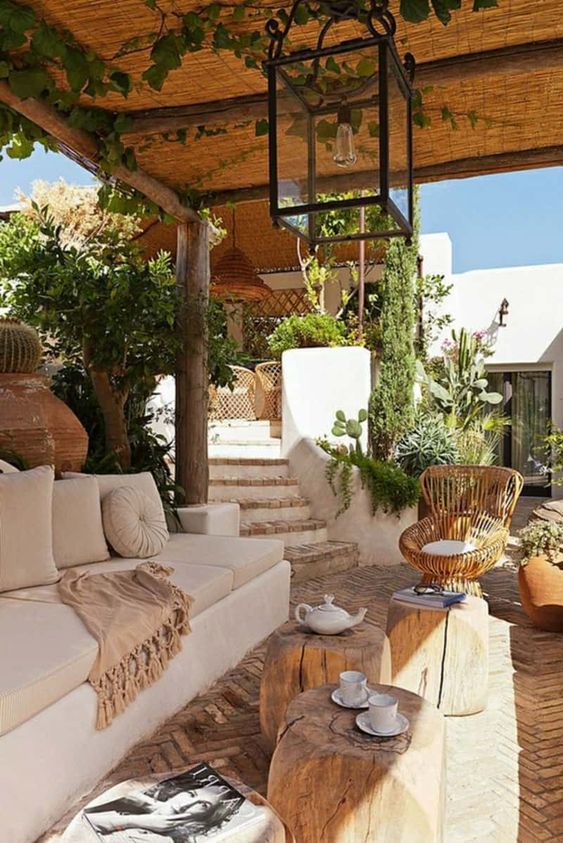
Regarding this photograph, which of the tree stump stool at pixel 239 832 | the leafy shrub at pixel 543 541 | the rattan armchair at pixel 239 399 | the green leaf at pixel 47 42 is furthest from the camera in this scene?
the rattan armchair at pixel 239 399

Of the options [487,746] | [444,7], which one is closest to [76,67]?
[444,7]

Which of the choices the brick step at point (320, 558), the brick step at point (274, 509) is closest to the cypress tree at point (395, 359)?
the brick step at point (274, 509)

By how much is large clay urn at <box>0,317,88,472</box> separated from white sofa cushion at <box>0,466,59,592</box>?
1085 millimetres

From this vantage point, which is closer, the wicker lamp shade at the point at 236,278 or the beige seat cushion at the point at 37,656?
the beige seat cushion at the point at 37,656

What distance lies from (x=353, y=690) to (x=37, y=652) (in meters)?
1.05

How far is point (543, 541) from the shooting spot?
14.4ft

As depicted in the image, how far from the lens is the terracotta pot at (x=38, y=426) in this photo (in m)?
4.18

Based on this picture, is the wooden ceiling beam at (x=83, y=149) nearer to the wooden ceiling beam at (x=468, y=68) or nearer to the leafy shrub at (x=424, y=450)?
the wooden ceiling beam at (x=468, y=68)

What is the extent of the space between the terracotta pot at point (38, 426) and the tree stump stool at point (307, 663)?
85.9 inches

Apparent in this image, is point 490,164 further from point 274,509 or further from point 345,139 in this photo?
point 274,509

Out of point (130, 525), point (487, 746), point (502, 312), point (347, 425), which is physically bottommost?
point (487, 746)

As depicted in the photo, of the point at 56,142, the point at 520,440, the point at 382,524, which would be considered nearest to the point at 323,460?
the point at 382,524

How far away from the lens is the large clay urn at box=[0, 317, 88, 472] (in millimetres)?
4195

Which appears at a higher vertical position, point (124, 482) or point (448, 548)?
point (124, 482)
